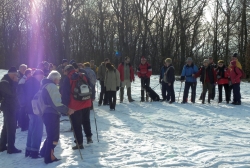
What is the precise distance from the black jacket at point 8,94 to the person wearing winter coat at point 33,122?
325mm

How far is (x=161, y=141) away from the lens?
24.8 ft

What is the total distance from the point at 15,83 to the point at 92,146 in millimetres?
2229

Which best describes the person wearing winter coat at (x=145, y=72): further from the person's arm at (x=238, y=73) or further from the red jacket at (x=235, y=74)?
the person's arm at (x=238, y=73)

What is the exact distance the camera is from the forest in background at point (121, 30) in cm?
2841

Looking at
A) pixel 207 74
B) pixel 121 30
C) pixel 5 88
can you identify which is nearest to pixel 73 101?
pixel 5 88

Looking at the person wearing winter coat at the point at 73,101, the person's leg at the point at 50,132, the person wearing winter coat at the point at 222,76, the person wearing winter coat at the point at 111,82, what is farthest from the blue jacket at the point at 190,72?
the person's leg at the point at 50,132

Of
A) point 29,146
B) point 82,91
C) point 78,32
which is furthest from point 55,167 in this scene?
point 78,32

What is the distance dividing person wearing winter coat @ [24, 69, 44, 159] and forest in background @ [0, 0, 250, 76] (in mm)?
17274

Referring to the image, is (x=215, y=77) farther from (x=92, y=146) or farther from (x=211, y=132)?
(x=92, y=146)

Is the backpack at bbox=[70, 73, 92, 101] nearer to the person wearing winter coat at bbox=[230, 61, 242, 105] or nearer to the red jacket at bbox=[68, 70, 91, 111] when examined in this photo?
the red jacket at bbox=[68, 70, 91, 111]

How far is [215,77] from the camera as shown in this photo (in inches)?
504

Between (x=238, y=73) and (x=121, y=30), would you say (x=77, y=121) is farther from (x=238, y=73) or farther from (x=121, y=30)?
(x=121, y=30)

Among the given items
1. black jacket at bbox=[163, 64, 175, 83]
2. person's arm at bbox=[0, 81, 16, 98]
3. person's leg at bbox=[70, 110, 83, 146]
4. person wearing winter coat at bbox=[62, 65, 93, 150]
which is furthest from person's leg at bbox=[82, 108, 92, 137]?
black jacket at bbox=[163, 64, 175, 83]

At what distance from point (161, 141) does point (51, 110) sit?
112 inches
